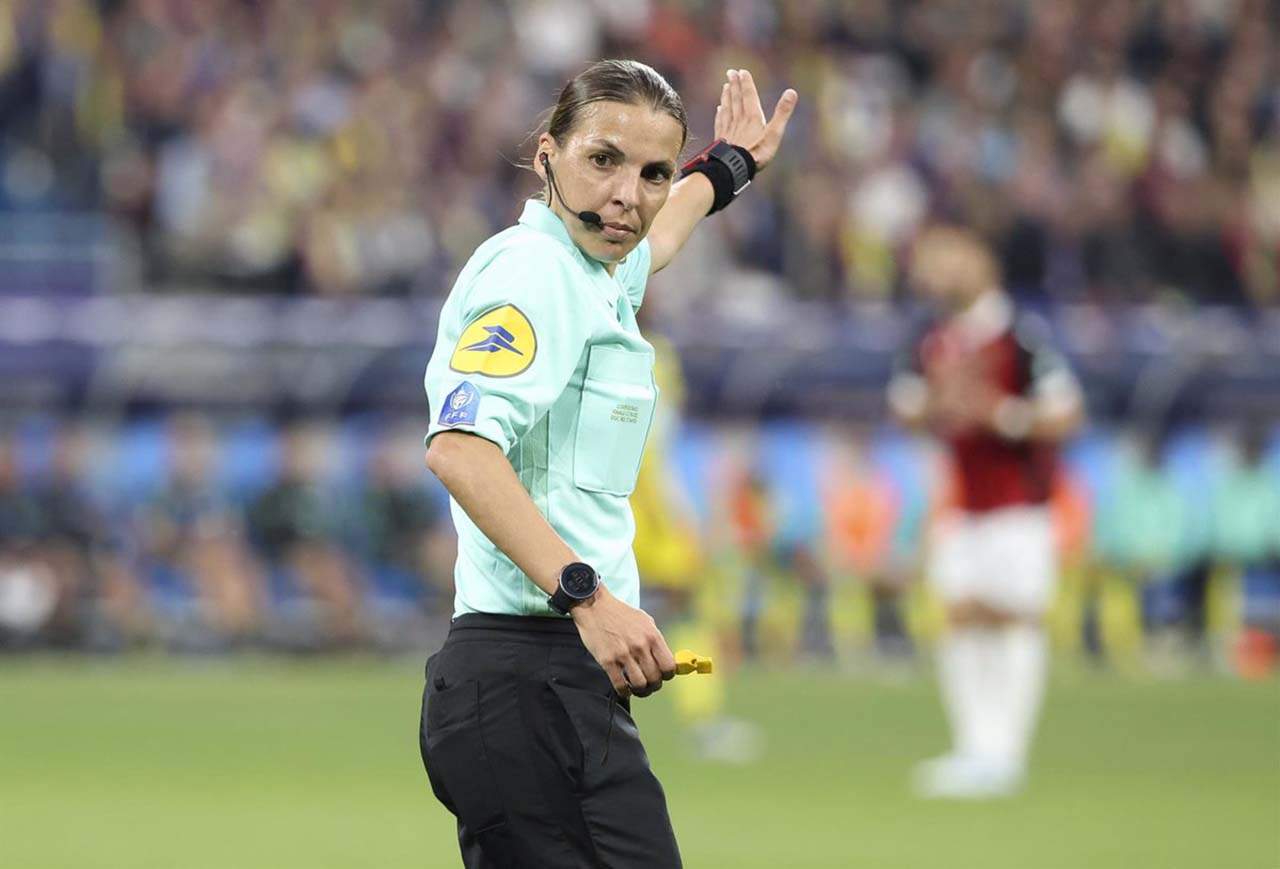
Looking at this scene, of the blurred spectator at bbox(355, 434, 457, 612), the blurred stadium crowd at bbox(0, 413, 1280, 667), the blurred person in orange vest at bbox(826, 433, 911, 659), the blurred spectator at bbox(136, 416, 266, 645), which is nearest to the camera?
the blurred stadium crowd at bbox(0, 413, 1280, 667)

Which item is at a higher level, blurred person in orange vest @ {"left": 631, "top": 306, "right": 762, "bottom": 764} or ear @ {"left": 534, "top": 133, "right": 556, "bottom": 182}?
blurred person in orange vest @ {"left": 631, "top": 306, "right": 762, "bottom": 764}

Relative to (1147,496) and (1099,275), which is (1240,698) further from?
(1099,275)

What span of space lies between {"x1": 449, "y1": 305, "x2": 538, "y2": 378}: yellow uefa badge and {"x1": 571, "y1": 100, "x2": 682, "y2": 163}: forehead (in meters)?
0.43

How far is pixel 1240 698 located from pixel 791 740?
432 centimetres

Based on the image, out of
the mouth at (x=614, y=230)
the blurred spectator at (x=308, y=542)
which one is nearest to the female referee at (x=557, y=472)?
the mouth at (x=614, y=230)

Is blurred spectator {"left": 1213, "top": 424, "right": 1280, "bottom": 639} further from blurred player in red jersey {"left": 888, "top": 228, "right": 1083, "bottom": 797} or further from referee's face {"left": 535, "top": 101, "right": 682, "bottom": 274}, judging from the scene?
A: referee's face {"left": 535, "top": 101, "right": 682, "bottom": 274}

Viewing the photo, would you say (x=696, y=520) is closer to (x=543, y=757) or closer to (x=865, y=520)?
(x=865, y=520)

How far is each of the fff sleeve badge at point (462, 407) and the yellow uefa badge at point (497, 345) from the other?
5cm

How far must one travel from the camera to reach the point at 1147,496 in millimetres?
20375

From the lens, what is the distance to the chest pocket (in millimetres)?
4254

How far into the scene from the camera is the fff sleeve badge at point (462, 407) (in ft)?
13.1

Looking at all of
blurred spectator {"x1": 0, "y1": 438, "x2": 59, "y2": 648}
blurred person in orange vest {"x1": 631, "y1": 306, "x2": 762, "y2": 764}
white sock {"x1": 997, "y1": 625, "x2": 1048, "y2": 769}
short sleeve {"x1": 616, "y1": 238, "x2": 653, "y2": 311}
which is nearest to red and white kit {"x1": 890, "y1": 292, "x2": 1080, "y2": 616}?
white sock {"x1": 997, "y1": 625, "x2": 1048, "y2": 769}

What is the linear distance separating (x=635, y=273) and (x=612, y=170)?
59 centimetres

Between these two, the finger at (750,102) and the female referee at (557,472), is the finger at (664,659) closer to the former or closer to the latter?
the female referee at (557,472)
